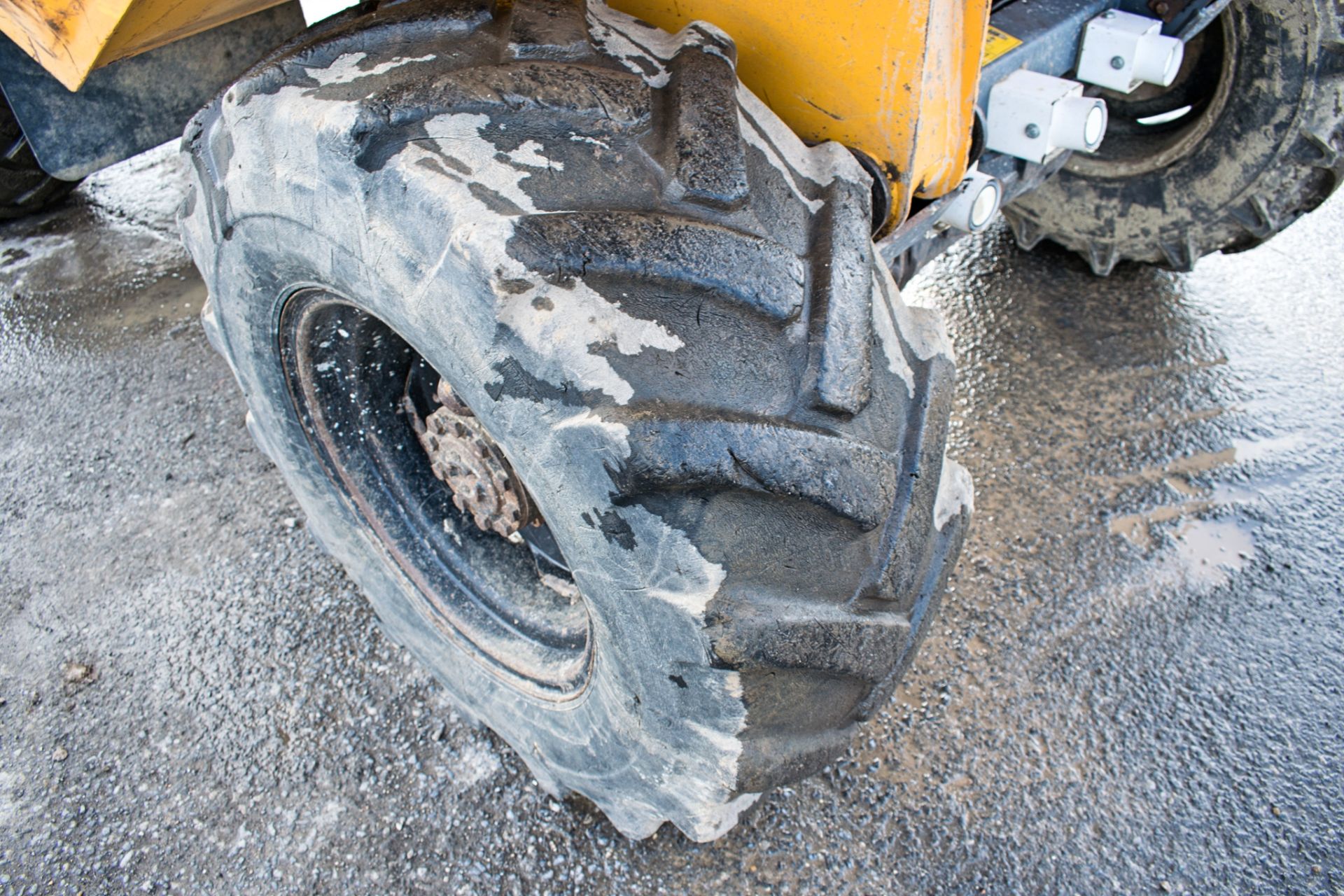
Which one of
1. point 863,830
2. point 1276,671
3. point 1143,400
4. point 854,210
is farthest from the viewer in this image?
point 1143,400

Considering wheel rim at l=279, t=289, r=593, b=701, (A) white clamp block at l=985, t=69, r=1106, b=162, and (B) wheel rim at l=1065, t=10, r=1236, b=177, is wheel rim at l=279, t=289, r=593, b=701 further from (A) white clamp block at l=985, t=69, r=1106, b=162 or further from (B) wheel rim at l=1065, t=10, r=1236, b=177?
(B) wheel rim at l=1065, t=10, r=1236, b=177

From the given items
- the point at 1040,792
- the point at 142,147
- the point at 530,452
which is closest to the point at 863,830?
the point at 1040,792

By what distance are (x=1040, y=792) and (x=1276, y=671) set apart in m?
0.56

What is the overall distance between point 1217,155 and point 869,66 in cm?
156

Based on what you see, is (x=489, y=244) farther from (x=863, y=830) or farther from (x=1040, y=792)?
(x=1040, y=792)

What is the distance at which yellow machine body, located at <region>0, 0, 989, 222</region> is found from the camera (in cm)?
Answer: 112

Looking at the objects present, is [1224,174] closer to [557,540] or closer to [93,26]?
[557,540]

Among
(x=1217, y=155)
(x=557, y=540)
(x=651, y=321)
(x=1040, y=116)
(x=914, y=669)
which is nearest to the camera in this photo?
(x=651, y=321)

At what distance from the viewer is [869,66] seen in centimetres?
114

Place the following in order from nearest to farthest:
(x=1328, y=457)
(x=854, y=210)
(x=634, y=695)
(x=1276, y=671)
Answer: (x=854, y=210)
(x=634, y=695)
(x=1276, y=671)
(x=1328, y=457)

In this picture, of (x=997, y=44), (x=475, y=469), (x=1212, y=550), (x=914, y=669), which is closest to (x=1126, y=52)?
(x=997, y=44)

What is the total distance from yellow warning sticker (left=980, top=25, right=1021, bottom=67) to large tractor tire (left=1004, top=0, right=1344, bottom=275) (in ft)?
2.54

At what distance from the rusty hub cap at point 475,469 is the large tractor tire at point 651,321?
0.28 meters

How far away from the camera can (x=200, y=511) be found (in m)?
2.20
